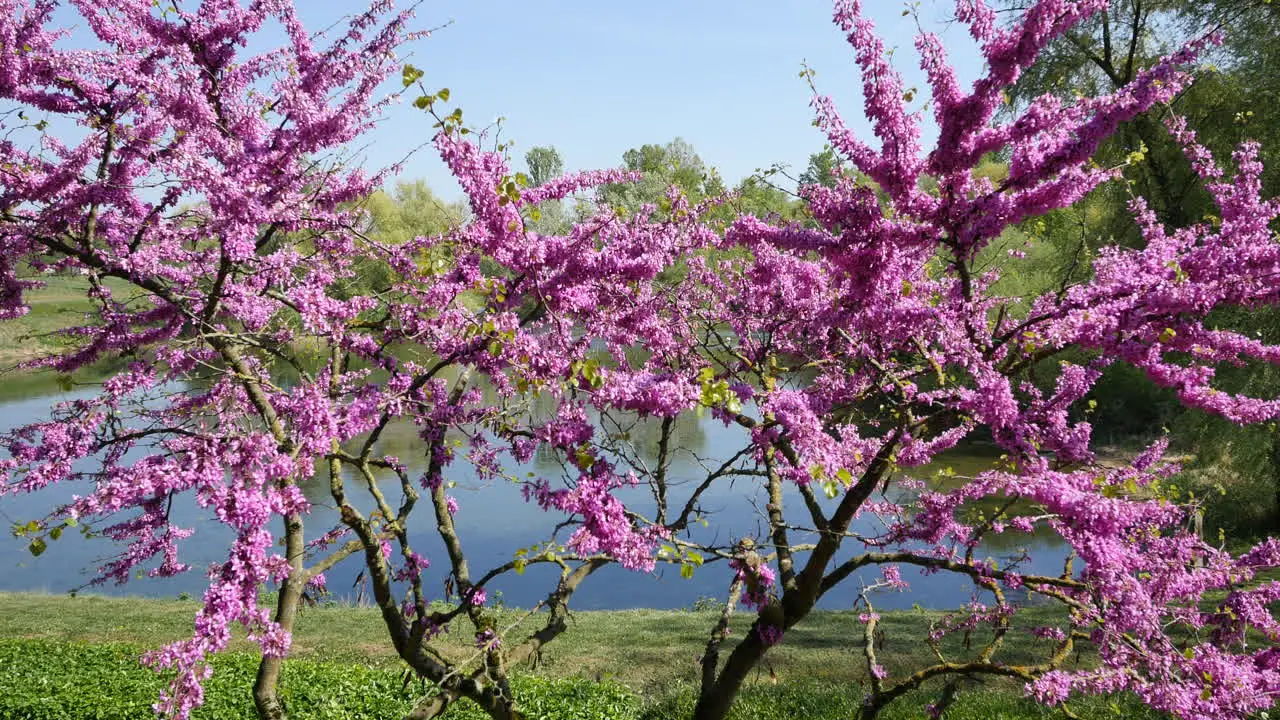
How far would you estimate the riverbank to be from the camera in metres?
8.27

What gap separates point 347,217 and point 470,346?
294 centimetres

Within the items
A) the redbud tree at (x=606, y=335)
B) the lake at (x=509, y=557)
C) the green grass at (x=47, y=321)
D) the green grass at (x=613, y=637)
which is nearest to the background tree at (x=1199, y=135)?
the lake at (x=509, y=557)

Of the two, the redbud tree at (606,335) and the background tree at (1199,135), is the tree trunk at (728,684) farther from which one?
the background tree at (1199,135)

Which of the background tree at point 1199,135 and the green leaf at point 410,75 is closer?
the green leaf at point 410,75

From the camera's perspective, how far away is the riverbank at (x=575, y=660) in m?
8.27

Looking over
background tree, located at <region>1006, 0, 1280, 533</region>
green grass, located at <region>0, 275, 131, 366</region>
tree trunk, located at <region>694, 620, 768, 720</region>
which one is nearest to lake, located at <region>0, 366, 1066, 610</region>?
background tree, located at <region>1006, 0, 1280, 533</region>

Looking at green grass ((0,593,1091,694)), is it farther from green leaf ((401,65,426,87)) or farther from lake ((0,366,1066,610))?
green leaf ((401,65,426,87))

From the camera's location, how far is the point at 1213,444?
50.0 ft

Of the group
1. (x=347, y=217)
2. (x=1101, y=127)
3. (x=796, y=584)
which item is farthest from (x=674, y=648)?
(x=1101, y=127)

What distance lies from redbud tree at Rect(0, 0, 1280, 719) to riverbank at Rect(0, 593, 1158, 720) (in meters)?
2.67

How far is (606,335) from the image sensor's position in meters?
4.85

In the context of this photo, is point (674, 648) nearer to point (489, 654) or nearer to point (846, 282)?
point (489, 654)

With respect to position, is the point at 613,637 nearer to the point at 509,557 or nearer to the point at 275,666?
the point at 509,557

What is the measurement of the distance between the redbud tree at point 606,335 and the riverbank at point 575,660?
2.67m
